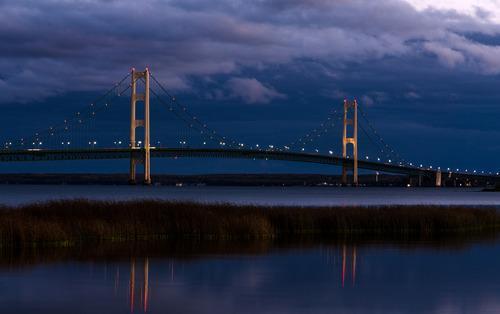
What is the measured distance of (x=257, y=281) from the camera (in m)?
16.0

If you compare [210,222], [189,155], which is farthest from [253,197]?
[210,222]

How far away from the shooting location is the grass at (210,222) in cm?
2016

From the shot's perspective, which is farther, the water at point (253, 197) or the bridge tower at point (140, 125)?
the bridge tower at point (140, 125)

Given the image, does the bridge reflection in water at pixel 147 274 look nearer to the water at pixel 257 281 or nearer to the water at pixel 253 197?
the water at pixel 257 281

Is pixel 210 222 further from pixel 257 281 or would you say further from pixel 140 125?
pixel 140 125

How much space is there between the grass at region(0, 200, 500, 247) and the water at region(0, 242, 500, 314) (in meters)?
1.43

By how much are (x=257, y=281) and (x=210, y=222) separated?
6.66m

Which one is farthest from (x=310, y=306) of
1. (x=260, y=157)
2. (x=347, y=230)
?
(x=260, y=157)

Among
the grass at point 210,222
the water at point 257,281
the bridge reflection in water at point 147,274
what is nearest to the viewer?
the water at point 257,281

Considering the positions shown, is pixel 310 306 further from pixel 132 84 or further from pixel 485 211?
pixel 132 84

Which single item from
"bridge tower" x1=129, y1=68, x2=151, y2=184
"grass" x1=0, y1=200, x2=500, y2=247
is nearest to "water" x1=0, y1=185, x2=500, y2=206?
"bridge tower" x1=129, y1=68, x2=151, y2=184

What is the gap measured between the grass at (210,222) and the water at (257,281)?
143cm

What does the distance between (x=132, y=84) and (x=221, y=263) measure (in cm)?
6439

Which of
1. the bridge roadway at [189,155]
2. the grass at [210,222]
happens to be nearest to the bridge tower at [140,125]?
the bridge roadway at [189,155]
